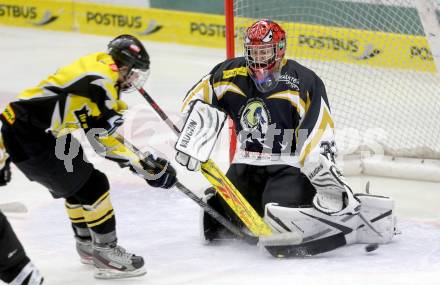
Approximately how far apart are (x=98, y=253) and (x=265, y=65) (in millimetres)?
1069

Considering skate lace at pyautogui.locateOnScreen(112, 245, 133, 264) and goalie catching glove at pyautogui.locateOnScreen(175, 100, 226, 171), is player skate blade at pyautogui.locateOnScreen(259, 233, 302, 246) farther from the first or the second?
skate lace at pyautogui.locateOnScreen(112, 245, 133, 264)

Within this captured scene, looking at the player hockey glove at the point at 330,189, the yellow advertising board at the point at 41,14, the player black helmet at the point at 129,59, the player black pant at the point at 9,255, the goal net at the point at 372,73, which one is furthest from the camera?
the yellow advertising board at the point at 41,14

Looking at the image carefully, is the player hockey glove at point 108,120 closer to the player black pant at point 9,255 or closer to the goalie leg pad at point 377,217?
the player black pant at point 9,255

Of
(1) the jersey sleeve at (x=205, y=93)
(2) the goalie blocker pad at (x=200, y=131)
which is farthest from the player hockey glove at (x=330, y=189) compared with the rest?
(1) the jersey sleeve at (x=205, y=93)

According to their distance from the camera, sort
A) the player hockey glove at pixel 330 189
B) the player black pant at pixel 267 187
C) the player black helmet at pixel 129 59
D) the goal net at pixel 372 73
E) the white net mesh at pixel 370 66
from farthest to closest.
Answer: the white net mesh at pixel 370 66
the goal net at pixel 372 73
the player black pant at pixel 267 187
the player hockey glove at pixel 330 189
the player black helmet at pixel 129 59

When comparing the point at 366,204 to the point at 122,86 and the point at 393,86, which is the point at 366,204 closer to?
the point at 122,86

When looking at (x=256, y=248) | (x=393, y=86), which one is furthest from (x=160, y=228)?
(x=393, y=86)

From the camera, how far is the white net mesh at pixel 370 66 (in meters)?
5.53

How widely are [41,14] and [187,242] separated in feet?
18.0

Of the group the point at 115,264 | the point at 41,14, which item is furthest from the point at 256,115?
the point at 41,14

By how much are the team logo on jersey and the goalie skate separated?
0.82 meters

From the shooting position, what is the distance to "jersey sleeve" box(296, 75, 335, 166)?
4.12 meters

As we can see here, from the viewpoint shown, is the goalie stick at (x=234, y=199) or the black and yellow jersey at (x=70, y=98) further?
the goalie stick at (x=234, y=199)

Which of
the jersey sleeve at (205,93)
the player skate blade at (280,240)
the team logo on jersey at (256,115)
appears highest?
the jersey sleeve at (205,93)
